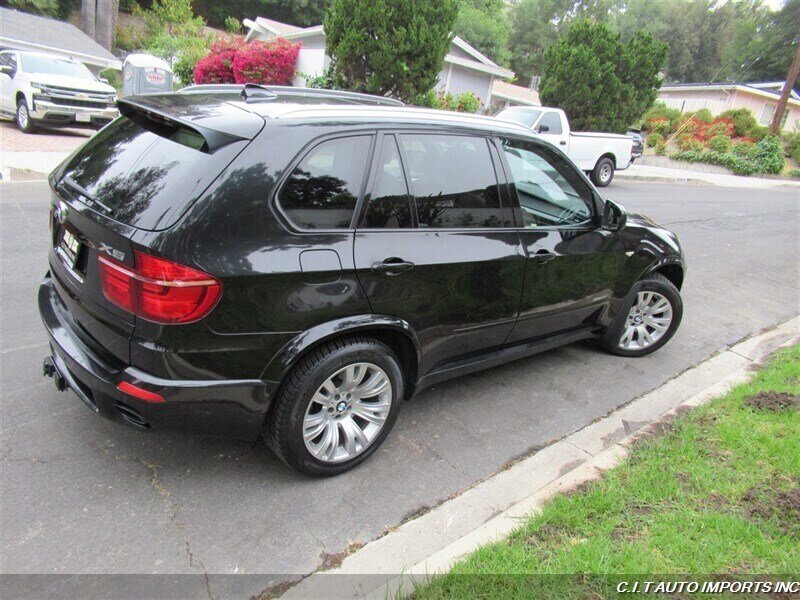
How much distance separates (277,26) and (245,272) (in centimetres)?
2868

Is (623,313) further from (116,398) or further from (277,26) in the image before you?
(277,26)

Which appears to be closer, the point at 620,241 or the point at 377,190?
the point at 377,190

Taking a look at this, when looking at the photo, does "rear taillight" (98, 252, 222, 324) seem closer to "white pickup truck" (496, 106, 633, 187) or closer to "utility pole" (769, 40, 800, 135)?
"white pickup truck" (496, 106, 633, 187)

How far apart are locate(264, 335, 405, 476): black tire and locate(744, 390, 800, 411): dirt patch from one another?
2.56 meters

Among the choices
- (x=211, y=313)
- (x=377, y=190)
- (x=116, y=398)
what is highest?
(x=377, y=190)

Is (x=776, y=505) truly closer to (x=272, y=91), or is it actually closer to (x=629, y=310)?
(x=629, y=310)

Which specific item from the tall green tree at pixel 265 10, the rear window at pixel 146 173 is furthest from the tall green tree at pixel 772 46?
the rear window at pixel 146 173

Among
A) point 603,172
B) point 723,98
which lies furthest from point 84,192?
point 723,98

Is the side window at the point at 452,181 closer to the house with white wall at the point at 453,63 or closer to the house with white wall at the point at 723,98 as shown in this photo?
the house with white wall at the point at 453,63

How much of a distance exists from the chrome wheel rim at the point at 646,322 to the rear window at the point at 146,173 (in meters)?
3.45

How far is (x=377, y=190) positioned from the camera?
2.84 metres

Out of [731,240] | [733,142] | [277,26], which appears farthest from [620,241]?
[733,142]

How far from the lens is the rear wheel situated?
43.6 feet

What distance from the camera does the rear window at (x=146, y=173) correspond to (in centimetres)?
238
